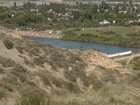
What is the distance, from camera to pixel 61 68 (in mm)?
14625

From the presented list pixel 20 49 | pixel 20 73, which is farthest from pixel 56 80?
pixel 20 49

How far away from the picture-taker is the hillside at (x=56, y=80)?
6.48 m

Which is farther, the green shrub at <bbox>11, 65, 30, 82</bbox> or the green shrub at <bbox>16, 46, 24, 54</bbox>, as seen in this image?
the green shrub at <bbox>16, 46, 24, 54</bbox>

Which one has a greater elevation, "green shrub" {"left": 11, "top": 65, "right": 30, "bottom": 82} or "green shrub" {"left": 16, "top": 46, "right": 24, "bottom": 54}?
"green shrub" {"left": 16, "top": 46, "right": 24, "bottom": 54}

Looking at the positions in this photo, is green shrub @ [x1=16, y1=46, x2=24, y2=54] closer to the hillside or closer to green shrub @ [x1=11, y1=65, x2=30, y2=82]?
the hillside

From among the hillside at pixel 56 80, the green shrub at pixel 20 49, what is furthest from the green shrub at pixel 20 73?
the green shrub at pixel 20 49

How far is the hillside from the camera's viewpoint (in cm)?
648

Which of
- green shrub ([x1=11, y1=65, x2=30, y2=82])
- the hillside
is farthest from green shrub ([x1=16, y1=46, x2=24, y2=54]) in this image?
green shrub ([x1=11, y1=65, x2=30, y2=82])

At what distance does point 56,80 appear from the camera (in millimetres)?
11477

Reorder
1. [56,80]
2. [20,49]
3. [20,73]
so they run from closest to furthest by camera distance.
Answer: [20,73] < [56,80] < [20,49]

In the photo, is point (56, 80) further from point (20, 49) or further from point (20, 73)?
point (20, 49)

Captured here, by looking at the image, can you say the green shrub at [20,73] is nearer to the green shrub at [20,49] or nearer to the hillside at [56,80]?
the hillside at [56,80]

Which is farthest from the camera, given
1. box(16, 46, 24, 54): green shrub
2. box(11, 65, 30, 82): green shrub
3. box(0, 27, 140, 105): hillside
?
box(16, 46, 24, 54): green shrub

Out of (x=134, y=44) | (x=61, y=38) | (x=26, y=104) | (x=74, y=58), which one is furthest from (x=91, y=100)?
(x=61, y=38)
